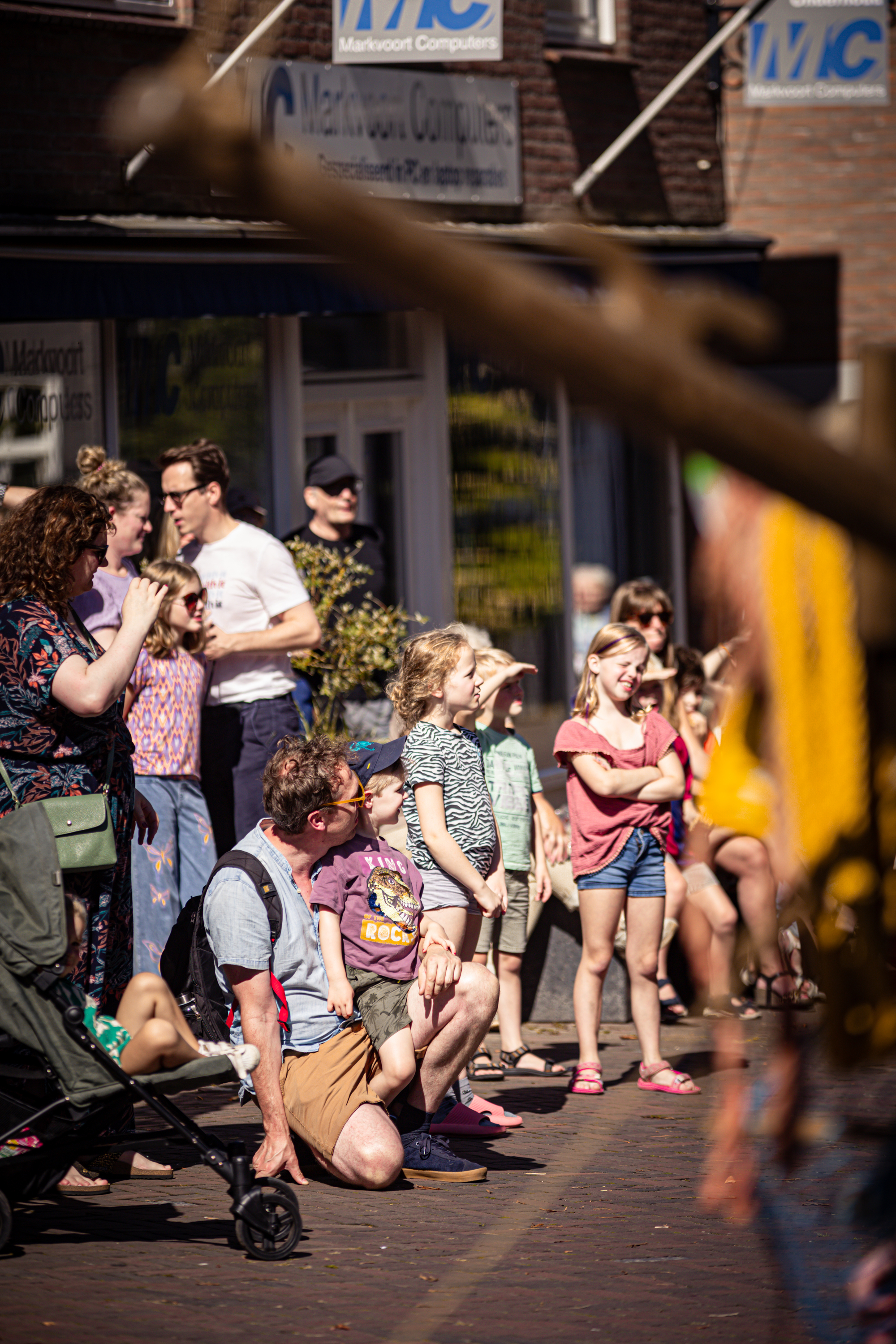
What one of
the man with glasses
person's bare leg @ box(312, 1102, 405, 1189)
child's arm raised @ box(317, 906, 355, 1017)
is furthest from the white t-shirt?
person's bare leg @ box(312, 1102, 405, 1189)

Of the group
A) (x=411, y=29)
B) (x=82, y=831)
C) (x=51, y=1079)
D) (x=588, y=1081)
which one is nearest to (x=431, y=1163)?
(x=588, y=1081)

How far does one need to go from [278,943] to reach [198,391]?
5735 millimetres

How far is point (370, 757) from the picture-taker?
5816 millimetres

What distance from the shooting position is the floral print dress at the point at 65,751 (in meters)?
5.12

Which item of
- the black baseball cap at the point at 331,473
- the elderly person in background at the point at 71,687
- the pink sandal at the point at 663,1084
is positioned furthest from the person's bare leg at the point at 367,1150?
the black baseball cap at the point at 331,473

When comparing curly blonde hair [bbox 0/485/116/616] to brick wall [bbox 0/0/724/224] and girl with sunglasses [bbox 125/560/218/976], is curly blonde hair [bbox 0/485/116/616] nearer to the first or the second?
girl with sunglasses [bbox 125/560/218/976]

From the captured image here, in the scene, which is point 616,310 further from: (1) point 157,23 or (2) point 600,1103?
(1) point 157,23

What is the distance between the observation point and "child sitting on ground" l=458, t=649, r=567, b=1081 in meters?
7.25

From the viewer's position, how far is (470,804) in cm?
639

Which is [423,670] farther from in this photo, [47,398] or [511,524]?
[511,524]

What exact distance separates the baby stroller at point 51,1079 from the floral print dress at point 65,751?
372 mm

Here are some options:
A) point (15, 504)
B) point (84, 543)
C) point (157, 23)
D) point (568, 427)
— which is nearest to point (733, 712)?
point (84, 543)

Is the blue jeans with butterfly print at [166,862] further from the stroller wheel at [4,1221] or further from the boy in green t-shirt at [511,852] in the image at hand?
the stroller wheel at [4,1221]

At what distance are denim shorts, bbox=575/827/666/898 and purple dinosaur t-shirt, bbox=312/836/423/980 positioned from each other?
53.7 inches
